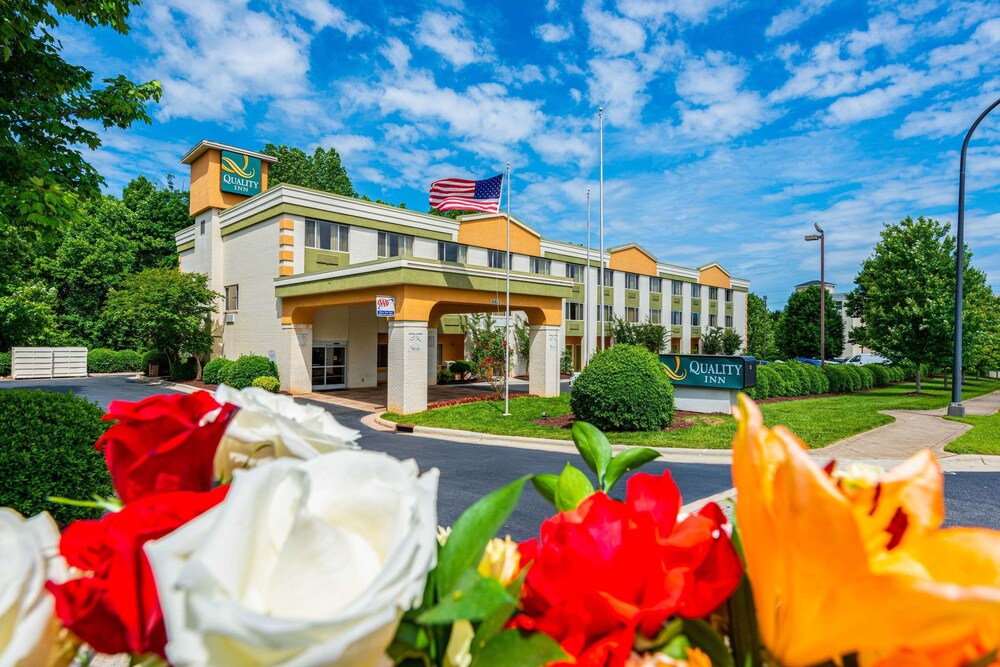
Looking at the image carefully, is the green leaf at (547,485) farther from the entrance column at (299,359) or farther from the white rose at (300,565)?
the entrance column at (299,359)

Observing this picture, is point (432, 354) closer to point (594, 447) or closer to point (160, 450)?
point (594, 447)

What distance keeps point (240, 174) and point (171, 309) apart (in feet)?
26.8

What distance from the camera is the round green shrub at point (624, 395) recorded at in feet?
45.0

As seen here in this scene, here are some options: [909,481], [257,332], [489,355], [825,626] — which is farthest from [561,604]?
[257,332]

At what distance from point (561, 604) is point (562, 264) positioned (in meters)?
39.3

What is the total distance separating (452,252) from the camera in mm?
31672

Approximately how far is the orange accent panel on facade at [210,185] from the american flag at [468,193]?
57.0ft

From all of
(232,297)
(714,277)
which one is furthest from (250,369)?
(714,277)

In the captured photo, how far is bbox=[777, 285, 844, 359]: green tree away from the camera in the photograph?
162 ft

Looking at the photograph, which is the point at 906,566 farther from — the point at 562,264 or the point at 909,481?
the point at 562,264

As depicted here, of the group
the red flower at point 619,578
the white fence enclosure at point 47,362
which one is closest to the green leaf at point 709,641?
the red flower at point 619,578

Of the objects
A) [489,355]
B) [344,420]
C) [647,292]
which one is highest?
[647,292]

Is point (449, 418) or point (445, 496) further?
point (449, 418)

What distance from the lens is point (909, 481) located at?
579mm
